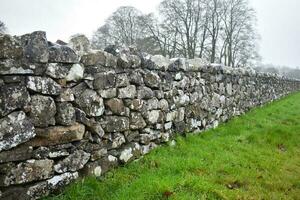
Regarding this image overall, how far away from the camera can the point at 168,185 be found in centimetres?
459

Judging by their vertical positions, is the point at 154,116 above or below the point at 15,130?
below

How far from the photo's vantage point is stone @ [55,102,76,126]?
425 cm

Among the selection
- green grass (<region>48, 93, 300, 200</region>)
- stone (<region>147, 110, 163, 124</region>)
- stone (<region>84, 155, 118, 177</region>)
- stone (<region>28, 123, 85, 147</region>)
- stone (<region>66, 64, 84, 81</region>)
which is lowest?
green grass (<region>48, 93, 300, 200</region>)

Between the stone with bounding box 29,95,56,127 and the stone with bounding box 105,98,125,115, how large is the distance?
1.05m

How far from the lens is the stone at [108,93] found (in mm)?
4953

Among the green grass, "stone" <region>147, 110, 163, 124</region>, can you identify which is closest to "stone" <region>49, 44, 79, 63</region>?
the green grass

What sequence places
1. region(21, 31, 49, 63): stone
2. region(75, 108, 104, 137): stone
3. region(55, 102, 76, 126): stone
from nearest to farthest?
region(21, 31, 49, 63): stone → region(55, 102, 76, 126): stone → region(75, 108, 104, 137): stone

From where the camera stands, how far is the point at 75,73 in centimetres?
449

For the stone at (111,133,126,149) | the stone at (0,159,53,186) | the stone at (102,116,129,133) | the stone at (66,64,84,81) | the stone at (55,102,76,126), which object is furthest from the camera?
the stone at (111,133,126,149)

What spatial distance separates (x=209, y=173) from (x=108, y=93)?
1.88 metres

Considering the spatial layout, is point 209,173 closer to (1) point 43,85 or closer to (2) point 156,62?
(2) point 156,62

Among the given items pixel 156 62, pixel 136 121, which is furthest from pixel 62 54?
pixel 156 62

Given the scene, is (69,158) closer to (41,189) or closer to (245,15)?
(41,189)

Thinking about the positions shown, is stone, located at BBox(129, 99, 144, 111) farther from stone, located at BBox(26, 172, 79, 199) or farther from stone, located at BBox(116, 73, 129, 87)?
stone, located at BBox(26, 172, 79, 199)
